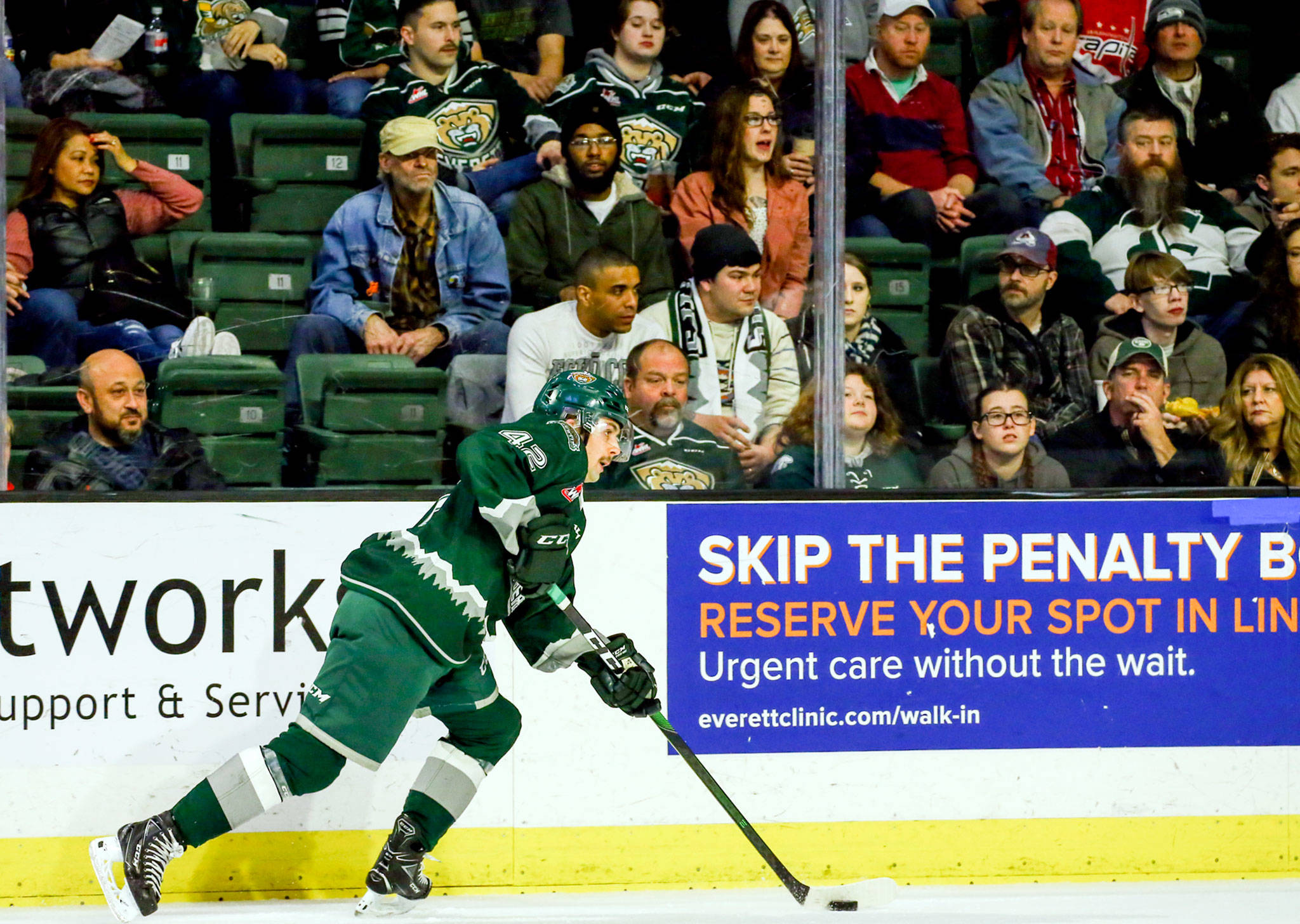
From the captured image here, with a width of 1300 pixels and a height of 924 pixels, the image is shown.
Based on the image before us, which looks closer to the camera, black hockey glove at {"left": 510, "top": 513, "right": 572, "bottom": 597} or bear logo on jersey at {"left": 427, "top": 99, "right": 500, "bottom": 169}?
black hockey glove at {"left": 510, "top": 513, "right": 572, "bottom": 597}

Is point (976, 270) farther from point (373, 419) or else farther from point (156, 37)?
point (156, 37)

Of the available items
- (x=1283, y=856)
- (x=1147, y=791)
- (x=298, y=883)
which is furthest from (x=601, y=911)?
(x=1283, y=856)

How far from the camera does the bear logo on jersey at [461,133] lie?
370 centimetres

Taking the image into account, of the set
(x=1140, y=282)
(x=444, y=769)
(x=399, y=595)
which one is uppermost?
(x=1140, y=282)

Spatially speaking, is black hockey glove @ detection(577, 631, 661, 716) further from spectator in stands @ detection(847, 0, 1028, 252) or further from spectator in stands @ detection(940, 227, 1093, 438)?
spectator in stands @ detection(847, 0, 1028, 252)

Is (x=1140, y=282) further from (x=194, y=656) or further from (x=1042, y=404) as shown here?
(x=194, y=656)

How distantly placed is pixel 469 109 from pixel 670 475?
3.37 feet

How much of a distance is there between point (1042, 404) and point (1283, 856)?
1.19 metres

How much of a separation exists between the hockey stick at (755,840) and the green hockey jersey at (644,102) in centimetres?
124

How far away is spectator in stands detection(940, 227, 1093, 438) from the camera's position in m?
3.70

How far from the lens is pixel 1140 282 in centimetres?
378

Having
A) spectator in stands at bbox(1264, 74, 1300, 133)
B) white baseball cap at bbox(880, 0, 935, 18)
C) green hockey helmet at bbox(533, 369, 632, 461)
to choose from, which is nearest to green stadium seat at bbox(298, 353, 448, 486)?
green hockey helmet at bbox(533, 369, 632, 461)

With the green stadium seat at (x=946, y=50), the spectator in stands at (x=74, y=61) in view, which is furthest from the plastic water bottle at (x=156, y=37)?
the green stadium seat at (x=946, y=50)

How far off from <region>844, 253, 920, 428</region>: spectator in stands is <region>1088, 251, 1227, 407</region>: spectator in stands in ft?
1.52
